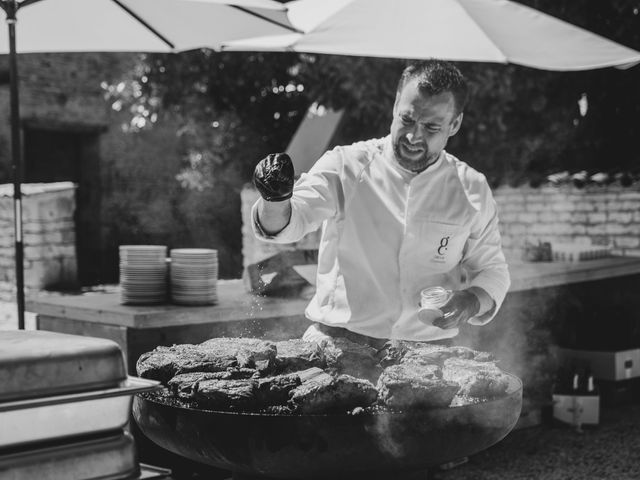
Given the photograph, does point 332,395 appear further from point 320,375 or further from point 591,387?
point 591,387

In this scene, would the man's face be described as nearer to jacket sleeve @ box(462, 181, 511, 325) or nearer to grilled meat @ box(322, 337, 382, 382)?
jacket sleeve @ box(462, 181, 511, 325)

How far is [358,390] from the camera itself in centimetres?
197

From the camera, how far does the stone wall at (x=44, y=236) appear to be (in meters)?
9.66

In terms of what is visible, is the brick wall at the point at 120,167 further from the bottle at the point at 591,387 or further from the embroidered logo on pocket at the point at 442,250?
the embroidered logo on pocket at the point at 442,250

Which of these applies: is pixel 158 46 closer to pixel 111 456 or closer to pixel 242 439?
pixel 242 439

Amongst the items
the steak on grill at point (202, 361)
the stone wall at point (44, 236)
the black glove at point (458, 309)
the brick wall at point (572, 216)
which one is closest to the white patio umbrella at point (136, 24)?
the black glove at point (458, 309)

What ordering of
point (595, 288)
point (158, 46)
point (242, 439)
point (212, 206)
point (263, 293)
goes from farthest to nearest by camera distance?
point (212, 206) < point (595, 288) < point (158, 46) < point (263, 293) < point (242, 439)

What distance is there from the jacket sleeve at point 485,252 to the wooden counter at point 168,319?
1.46 metres

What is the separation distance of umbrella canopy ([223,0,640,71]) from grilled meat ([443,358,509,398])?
9.62 ft

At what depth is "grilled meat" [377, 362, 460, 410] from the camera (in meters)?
1.94

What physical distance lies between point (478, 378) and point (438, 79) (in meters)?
1.12

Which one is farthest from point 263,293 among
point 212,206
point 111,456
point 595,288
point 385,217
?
point 212,206

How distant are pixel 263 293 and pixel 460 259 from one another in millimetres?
1690

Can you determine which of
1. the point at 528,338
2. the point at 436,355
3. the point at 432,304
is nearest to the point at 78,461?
the point at 436,355
